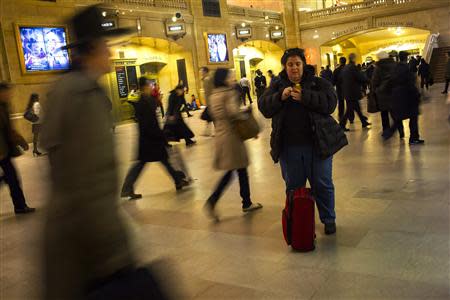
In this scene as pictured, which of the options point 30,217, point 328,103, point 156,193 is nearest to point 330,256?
point 328,103

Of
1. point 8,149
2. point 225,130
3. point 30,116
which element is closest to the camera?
point 225,130

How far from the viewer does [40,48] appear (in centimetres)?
1708

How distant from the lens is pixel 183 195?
248 inches

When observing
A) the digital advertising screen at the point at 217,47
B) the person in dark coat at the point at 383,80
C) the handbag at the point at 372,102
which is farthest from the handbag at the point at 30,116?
the digital advertising screen at the point at 217,47

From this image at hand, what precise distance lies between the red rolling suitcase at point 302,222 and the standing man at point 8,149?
395 centimetres

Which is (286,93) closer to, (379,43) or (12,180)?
(12,180)

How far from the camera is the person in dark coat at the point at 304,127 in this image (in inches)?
154

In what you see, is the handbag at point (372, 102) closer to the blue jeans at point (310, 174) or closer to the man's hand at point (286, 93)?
the blue jeans at point (310, 174)

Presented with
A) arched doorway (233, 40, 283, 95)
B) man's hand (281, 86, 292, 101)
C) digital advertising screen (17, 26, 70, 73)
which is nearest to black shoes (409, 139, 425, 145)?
man's hand (281, 86, 292, 101)

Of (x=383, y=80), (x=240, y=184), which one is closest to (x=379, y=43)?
(x=383, y=80)

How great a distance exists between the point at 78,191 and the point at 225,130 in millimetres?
3131

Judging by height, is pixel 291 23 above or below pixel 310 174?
above

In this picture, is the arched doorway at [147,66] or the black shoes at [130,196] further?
the arched doorway at [147,66]

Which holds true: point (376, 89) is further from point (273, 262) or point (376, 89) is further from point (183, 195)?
point (273, 262)
